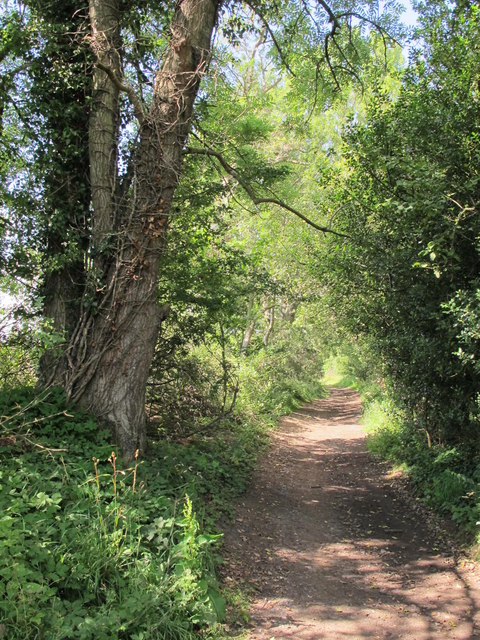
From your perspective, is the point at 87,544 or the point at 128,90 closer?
the point at 87,544

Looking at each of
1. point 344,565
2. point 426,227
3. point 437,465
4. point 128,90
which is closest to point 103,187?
point 128,90

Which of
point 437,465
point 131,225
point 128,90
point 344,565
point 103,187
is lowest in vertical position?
point 344,565

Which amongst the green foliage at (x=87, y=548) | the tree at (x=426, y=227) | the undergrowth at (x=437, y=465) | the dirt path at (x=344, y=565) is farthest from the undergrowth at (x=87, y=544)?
the tree at (x=426, y=227)

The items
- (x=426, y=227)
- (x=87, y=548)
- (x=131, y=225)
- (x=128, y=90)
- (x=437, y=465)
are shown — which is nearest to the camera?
(x=87, y=548)

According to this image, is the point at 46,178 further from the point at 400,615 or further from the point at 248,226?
the point at 248,226

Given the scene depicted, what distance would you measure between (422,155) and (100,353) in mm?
4786

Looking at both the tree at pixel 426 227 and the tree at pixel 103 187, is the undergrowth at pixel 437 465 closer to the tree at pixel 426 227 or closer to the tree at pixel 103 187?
the tree at pixel 426 227

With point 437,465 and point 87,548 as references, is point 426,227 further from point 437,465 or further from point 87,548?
point 87,548

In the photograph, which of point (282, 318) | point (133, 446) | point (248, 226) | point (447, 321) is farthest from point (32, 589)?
point (282, 318)

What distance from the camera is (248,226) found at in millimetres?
16547

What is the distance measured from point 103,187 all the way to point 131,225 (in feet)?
2.08

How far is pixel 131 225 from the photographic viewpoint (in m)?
5.69

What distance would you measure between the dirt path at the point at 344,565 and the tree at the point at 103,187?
2.06m

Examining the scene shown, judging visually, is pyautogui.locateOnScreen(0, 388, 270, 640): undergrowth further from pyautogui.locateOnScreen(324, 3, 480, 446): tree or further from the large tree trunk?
pyautogui.locateOnScreen(324, 3, 480, 446): tree
